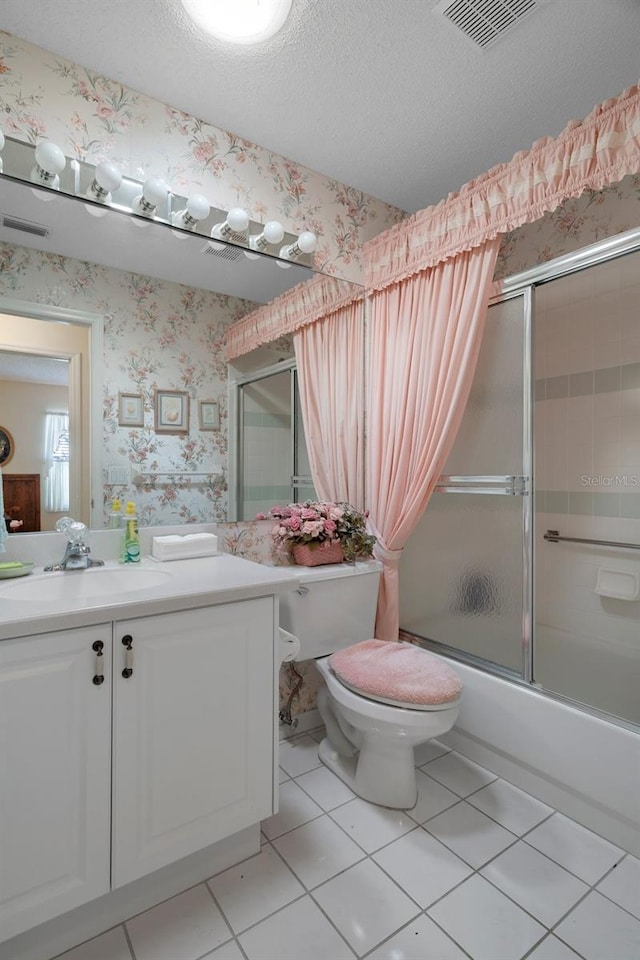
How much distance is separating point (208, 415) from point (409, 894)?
1611mm

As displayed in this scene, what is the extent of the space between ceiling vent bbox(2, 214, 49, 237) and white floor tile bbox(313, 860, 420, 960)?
209cm

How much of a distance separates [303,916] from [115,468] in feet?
4.59

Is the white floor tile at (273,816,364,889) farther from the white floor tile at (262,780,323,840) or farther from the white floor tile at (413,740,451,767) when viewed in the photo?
the white floor tile at (413,740,451,767)

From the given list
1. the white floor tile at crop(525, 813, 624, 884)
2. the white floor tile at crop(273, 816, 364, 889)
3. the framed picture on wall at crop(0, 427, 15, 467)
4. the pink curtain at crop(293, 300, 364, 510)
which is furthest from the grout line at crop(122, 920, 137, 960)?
the pink curtain at crop(293, 300, 364, 510)

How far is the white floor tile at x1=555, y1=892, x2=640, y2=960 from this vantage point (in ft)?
3.75

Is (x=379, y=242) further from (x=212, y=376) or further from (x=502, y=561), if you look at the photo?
(x=502, y=561)

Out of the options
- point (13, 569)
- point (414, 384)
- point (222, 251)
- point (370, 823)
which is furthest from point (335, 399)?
point (370, 823)

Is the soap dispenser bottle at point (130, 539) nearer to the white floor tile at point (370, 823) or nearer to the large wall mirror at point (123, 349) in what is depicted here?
the large wall mirror at point (123, 349)

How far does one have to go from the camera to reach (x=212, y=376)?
1.82 metres

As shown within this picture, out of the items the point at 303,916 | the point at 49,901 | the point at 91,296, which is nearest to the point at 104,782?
the point at 49,901

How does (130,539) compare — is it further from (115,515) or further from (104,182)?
(104,182)

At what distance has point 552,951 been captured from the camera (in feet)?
3.75

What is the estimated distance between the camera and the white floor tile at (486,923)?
3.78 feet

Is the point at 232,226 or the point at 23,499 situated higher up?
the point at 232,226
